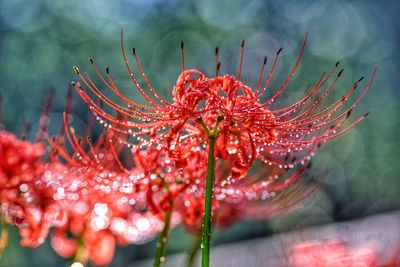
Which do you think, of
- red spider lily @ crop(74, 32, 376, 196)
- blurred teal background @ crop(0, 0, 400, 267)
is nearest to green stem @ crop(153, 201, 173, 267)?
red spider lily @ crop(74, 32, 376, 196)

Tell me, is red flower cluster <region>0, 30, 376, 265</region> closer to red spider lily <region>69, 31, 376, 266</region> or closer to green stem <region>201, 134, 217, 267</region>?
red spider lily <region>69, 31, 376, 266</region>

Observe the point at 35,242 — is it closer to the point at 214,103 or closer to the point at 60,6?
the point at 214,103

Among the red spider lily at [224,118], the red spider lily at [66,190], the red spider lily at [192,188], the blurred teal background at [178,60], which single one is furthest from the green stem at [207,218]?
the blurred teal background at [178,60]

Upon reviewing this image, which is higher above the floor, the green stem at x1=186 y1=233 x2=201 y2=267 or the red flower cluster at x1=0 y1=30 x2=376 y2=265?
the red flower cluster at x1=0 y1=30 x2=376 y2=265

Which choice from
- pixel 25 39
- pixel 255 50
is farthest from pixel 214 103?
pixel 25 39

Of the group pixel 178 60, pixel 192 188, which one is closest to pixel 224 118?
pixel 192 188

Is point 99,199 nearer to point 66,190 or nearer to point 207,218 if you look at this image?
point 66,190
